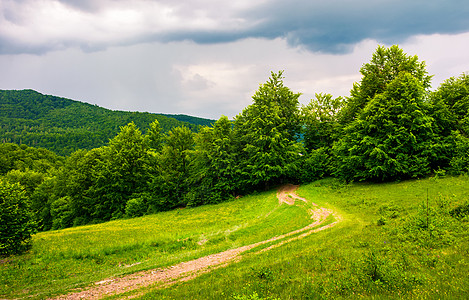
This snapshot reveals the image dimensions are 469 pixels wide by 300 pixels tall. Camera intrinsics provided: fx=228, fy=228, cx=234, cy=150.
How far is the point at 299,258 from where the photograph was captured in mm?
9953

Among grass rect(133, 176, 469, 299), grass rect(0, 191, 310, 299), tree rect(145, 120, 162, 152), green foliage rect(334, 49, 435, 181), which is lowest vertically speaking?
grass rect(0, 191, 310, 299)

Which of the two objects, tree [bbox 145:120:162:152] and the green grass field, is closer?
the green grass field

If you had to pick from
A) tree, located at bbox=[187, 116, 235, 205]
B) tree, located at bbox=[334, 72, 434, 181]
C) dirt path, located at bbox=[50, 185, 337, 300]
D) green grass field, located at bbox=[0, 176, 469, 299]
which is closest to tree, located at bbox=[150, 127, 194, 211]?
tree, located at bbox=[187, 116, 235, 205]

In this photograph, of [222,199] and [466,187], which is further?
[222,199]

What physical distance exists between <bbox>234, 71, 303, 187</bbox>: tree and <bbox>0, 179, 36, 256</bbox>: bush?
27.2 metres

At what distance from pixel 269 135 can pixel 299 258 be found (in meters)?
30.0

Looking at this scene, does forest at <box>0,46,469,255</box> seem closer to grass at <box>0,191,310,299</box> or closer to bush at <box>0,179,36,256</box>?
grass at <box>0,191,310,299</box>

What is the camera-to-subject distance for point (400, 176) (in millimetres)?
29875

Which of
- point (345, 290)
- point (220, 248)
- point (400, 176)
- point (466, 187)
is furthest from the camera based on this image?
point (400, 176)

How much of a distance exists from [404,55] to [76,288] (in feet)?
154

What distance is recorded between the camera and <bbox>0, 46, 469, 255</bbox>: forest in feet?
96.2

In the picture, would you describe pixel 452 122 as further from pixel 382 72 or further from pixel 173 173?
pixel 173 173

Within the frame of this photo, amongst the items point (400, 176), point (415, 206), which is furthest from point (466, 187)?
point (400, 176)

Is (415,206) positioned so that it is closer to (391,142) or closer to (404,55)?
(391,142)
